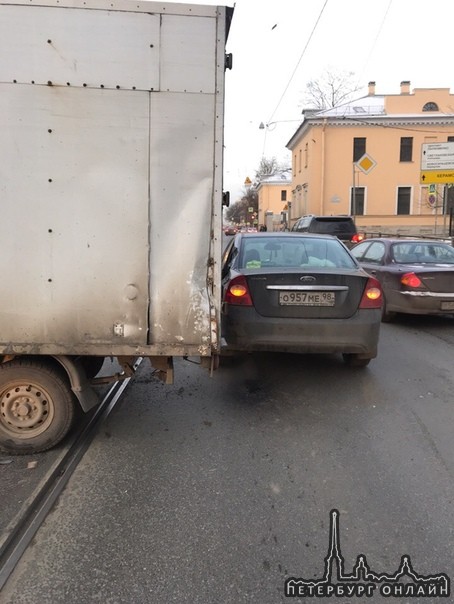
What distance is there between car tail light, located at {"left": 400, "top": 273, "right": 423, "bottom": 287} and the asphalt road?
3290 mm

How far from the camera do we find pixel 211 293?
345 centimetres

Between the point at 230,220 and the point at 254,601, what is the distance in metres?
104

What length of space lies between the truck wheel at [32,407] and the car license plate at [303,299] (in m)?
2.14

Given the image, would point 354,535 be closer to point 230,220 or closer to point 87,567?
point 87,567

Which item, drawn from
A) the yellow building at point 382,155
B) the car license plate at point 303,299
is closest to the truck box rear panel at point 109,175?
the car license plate at point 303,299

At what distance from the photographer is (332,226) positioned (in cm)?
1880

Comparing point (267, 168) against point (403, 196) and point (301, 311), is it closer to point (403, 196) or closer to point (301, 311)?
point (403, 196)

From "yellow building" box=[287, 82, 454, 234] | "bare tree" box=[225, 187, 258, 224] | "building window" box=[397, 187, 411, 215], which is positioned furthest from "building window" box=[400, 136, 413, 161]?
"bare tree" box=[225, 187, 258, 224]

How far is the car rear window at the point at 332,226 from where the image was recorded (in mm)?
18469

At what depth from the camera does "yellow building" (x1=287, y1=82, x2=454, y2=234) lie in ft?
141

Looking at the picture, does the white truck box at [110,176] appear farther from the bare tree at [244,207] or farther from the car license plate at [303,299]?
the bare tree at [244,207]

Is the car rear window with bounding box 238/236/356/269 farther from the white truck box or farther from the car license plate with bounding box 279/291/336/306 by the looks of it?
the white truck box

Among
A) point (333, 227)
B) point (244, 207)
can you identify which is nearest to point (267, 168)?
point (244, 207)

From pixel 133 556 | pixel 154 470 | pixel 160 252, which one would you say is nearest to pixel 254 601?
pixel 133 556
